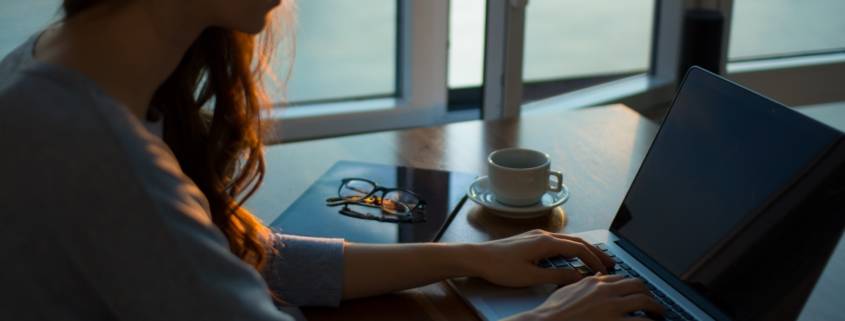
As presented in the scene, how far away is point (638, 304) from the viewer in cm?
98

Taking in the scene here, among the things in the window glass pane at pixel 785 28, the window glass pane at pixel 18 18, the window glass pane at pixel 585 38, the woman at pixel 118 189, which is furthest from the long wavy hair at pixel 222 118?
A: the window glass pane at pixel 785 28

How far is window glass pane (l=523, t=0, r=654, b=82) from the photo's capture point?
116 inches

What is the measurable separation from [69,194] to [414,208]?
65cm

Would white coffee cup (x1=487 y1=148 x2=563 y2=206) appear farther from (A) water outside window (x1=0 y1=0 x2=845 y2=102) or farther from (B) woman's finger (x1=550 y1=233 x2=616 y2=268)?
(A) water outside window (x1=0 y1=0 x2=845 y2=102)

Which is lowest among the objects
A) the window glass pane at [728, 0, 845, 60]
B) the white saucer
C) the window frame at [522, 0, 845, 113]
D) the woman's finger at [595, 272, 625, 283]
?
the window frame at [522, 0, 845, 113]

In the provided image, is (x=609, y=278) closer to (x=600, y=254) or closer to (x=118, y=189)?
(x=600, y=254)

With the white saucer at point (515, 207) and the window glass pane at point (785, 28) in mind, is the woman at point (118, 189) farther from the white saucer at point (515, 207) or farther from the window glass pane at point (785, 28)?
the window glass pane at point (785, 28)

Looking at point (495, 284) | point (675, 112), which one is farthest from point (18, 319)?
point (675, 112)

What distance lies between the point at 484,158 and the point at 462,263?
452 millimetres

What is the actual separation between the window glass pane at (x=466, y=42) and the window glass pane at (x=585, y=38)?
164 millimetres

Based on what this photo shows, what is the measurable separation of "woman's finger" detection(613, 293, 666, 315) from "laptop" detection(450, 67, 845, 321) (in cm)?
2

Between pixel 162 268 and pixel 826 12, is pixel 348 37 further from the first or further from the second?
pixel 162 268

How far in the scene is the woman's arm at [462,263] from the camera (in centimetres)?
108

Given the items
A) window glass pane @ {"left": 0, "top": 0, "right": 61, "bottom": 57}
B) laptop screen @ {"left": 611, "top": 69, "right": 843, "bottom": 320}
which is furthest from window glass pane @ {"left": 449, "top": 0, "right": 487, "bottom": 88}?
laptop screen @ {"left": 611, "top": 69, "right": 843, "bottom": 320}
